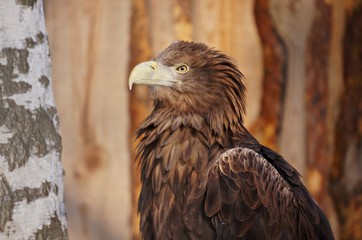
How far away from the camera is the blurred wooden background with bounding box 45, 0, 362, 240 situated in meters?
8.31

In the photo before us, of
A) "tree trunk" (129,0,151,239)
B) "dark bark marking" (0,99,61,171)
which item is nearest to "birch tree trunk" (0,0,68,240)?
"dark bark marking" (0,99,61,171)

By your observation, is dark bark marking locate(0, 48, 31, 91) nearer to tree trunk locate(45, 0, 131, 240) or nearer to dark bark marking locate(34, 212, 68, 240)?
dark bark marking locate(34, 212, 68, 240)

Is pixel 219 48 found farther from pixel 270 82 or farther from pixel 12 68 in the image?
pixel 12 68

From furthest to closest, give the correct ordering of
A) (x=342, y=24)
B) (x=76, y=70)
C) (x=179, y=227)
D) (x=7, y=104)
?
(x=342, y=24) < (x=76, y=70) < (x=179, y=227) < (x=7, y=104)

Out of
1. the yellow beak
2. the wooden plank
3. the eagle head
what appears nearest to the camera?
the yellow beak

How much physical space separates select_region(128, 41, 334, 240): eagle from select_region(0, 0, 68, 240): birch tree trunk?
1.02 m

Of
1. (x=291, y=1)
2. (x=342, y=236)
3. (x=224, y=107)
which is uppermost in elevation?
(x=291, y=1)

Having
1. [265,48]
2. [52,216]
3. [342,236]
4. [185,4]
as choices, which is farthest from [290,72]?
[52,216]

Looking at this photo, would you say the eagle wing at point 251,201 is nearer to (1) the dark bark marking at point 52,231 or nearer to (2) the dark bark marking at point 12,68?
(1) the dark bark marking at point 52,231

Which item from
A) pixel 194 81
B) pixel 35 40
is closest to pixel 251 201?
pixel 194 81

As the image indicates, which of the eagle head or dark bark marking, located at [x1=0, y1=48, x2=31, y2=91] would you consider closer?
dark bark marking, located at [x1=0, y1=48, x2=31, y2=91]

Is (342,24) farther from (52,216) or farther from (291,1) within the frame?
(52,216)

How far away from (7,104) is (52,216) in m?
0.56

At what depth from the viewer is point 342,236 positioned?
30.5ft
